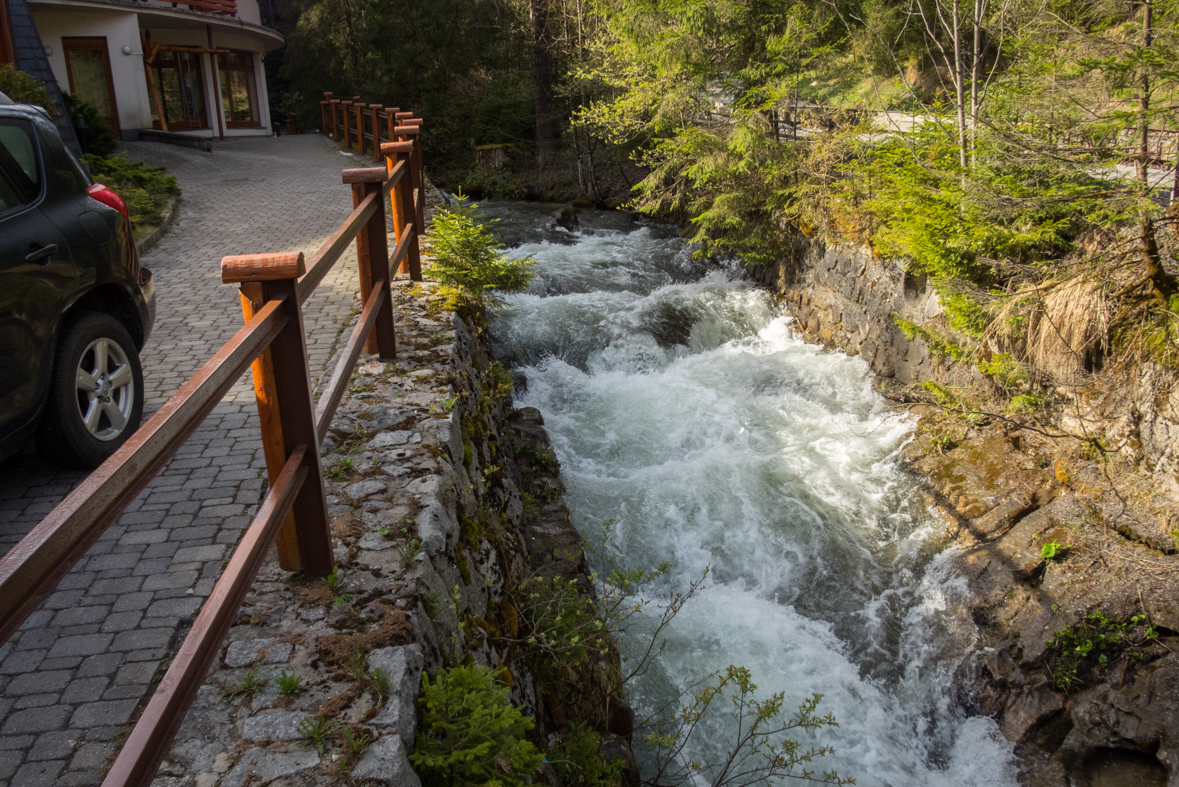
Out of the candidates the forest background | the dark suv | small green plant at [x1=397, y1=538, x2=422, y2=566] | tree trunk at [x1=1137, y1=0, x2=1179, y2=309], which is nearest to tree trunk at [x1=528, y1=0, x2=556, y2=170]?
the forest background

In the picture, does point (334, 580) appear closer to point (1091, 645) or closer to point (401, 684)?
point (401, 684)

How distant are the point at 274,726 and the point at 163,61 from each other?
26418 millimetres

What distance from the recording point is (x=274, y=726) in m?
2.36

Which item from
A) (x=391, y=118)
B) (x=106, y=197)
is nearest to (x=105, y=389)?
(x=106, y=197)

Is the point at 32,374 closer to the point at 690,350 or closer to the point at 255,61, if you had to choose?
the point at 690,350

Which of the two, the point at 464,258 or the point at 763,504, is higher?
the point at 464,258

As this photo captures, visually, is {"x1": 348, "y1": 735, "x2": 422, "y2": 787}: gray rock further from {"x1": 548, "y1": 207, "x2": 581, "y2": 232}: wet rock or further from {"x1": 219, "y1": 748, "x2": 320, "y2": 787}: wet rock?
{"x1": 548, "y1": 207, "x2": 581, "y2": 232}: wet rock

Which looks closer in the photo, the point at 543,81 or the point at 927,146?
the point at 927,146

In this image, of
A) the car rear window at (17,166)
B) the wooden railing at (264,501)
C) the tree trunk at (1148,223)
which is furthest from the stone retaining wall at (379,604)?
the tree trunk at (1148,223)

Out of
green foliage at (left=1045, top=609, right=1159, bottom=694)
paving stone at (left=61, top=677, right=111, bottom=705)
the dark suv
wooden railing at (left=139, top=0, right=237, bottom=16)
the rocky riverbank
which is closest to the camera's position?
paving stone at (left=61, top=677, right=111, bottom=705)

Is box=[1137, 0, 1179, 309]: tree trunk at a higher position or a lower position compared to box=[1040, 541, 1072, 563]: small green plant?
higher

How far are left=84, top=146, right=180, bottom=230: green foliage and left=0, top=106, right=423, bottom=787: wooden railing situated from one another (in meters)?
8.59

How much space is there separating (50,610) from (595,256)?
39.6ft

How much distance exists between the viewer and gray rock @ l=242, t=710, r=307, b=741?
2318 millimetres
